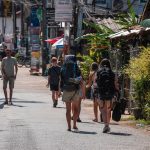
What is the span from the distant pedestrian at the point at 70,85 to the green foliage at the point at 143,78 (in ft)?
7.30

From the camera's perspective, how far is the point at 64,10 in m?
35.9

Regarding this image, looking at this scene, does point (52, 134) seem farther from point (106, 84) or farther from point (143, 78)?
point (143, 78)

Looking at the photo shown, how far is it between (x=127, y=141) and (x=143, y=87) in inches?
162

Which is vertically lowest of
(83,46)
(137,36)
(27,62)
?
(27,62)

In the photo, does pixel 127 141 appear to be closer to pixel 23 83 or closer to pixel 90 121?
pixel 90 121

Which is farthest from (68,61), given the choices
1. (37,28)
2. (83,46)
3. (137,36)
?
(37,28)

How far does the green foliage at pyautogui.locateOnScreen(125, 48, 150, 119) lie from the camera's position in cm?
1762

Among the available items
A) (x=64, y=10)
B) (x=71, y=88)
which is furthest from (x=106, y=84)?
(x=64, y=10)

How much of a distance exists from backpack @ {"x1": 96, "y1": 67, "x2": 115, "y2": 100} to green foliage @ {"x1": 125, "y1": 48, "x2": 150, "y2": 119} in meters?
1.60

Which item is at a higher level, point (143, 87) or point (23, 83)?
point (143, 87)

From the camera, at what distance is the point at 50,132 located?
15391 millimetres

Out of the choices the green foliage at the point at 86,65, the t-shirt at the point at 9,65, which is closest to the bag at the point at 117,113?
the t-shirt at the point at 9,65

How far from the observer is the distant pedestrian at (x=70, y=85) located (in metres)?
15.9

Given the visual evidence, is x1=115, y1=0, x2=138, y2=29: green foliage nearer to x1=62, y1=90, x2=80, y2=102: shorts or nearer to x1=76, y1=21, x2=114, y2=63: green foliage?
x1=76, y1=21, x2=114, y2=63: green foliage
